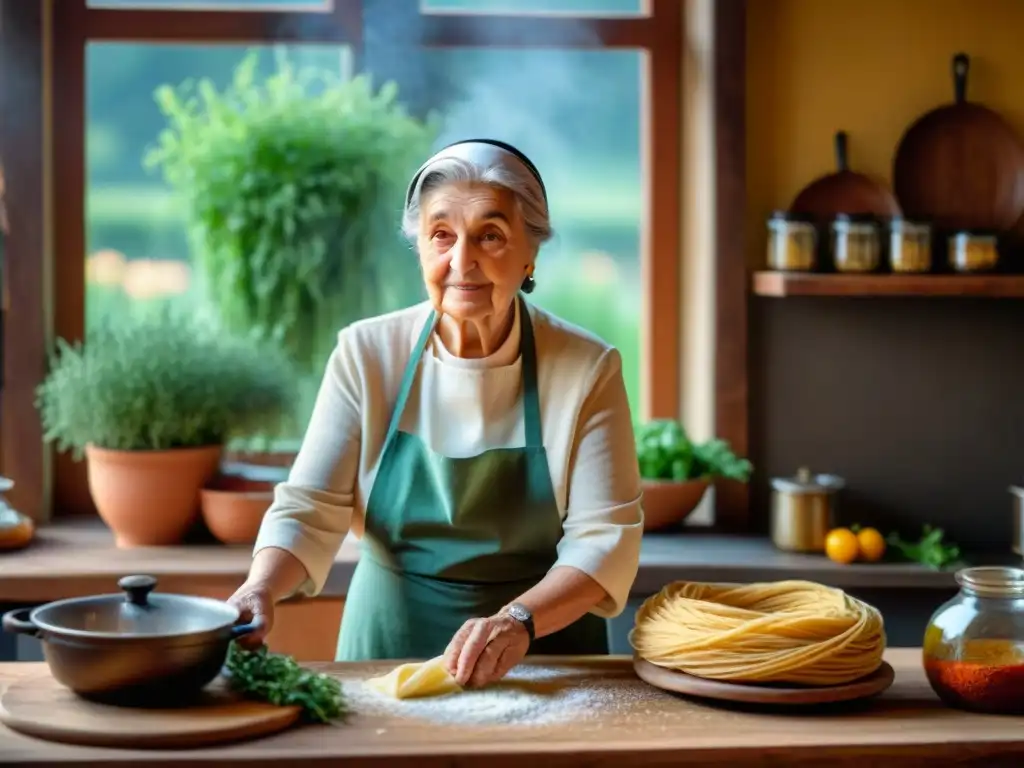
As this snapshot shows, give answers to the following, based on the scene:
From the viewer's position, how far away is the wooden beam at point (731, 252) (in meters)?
4.06

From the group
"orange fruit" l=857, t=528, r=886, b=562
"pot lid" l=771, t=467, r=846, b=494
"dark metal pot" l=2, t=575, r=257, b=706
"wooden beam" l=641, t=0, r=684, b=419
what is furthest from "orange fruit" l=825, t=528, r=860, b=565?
"dark metal pot" l=2, t=575, r=257, b=706

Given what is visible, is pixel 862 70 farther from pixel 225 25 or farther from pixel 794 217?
pixel 225 25

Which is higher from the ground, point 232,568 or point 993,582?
point 993,582

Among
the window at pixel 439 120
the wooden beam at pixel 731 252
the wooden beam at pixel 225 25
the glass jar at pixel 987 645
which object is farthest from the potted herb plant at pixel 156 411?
the glass jar at pixel 987 645

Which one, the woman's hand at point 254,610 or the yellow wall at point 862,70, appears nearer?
the woman's hand at point 254,610

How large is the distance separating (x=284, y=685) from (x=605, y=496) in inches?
27.9

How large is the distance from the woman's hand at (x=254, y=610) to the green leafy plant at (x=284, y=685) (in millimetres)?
38

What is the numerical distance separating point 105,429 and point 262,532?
51.9 inches

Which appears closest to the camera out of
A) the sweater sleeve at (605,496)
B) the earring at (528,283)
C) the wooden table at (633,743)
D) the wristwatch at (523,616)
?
the wooden table at (633,743)

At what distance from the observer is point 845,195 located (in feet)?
13.5

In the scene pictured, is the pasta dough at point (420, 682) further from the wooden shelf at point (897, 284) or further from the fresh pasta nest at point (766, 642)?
Result: the wooden shelf at point (897, 284)

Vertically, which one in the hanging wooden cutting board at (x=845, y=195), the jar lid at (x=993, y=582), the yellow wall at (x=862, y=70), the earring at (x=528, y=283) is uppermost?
the yellow wall at (x=862, y=70)

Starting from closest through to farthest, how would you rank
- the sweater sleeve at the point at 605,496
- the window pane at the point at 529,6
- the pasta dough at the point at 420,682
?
the pasta dough at the point at 420,682, the sweater sleeve at the point at 605,496, the window pane at the point at 529,6

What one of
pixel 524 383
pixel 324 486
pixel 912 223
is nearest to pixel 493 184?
pixel 524 383
